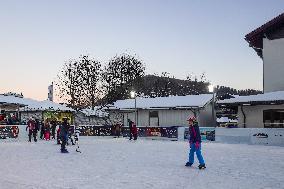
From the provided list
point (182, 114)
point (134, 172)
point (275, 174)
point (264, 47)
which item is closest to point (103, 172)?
point (134, 172)

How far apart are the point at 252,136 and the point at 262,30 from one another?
7.52 meters

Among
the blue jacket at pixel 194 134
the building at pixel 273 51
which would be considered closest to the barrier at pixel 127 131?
the building at pixel 273 51

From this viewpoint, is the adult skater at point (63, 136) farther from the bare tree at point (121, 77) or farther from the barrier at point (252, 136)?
the bare tree at point (121, 77)

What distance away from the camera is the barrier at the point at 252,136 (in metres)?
23.6

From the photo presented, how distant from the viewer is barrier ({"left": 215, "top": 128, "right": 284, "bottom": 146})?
77.3ft

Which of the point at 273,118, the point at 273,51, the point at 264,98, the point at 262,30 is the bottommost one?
the point at 273,118

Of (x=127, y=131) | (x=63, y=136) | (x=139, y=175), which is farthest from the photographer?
(x=127, y=131)

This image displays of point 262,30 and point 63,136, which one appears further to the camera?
point 262,30

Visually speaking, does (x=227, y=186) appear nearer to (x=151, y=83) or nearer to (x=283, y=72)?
(x=283, y=72)

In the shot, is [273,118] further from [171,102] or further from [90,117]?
[90,117]

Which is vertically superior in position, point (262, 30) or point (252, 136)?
point (262, 30)

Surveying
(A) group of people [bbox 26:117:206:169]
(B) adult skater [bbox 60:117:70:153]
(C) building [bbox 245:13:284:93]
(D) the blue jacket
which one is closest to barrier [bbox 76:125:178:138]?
(A) group of people [bbox 26:117:206:169]

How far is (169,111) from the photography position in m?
36.2

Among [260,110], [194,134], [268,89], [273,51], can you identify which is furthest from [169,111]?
[194,134]
